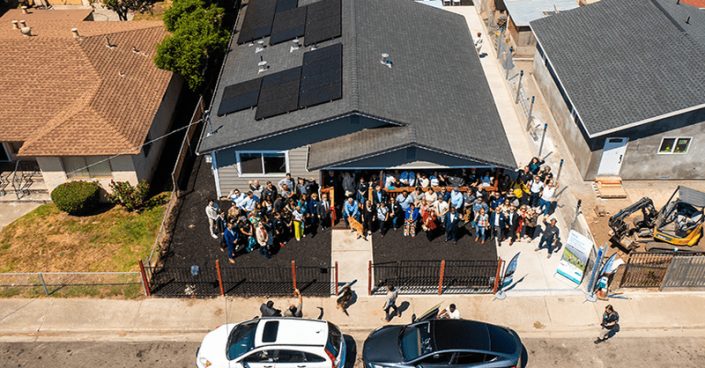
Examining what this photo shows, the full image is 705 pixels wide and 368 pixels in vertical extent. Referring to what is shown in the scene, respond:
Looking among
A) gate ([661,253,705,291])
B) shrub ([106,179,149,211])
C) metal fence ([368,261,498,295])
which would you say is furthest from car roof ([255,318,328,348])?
gate ([661,253,705,291])

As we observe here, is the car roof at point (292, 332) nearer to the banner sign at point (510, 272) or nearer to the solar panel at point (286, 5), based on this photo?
the banner sign at point (510, 272)

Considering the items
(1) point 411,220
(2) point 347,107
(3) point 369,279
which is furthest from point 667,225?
(2) point 347,107

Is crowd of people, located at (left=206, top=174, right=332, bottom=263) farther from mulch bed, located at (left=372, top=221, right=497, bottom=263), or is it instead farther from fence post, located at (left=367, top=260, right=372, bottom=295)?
fence post, located at (left=367, top=260, right=372, bottom=295)

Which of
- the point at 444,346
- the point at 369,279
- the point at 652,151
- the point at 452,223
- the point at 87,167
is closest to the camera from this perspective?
the point at 444,346

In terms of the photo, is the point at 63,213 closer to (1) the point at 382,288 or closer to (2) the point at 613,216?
(1) the point at 382,288

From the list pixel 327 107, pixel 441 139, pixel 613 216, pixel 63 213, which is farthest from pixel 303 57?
pixel 613 216

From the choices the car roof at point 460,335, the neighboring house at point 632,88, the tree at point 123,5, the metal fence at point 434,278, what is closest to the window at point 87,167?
the metal fence at point 434,278

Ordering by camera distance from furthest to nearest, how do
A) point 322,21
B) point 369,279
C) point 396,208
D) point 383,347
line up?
point 322,21 → point 396,208 → point 369,279 → point 383,347

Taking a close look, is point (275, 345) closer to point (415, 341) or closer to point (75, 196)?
point (415, 341)
